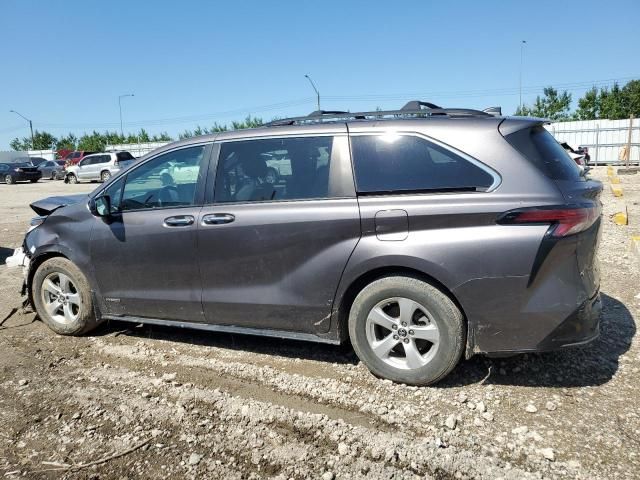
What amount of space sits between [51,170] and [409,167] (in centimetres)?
4001

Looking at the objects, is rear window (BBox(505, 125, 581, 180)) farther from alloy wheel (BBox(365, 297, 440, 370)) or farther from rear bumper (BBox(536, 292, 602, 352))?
alloy wheel (BBox(365, 297, 440, 370))

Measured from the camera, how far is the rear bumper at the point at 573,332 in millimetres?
3201

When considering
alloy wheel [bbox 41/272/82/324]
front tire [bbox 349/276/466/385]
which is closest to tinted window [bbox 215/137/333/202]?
front tire [bbox 349/276/466/385]

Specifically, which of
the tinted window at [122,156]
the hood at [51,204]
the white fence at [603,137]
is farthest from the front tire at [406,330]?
the tinted window at [122,156]

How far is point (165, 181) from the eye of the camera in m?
4.34

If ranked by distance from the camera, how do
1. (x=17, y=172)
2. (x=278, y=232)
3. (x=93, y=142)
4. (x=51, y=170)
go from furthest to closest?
(x=93, y=142) → (x=51, y=170) → (x=17, y=172) → (x=278, y=232)

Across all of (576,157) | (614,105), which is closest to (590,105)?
(614,105)

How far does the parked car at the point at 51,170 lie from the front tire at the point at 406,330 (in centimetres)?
3937

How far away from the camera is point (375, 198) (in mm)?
3504

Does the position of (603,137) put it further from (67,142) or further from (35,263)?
(67,142)

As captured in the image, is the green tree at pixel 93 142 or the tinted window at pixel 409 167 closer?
the tinted window at pixel 409 167

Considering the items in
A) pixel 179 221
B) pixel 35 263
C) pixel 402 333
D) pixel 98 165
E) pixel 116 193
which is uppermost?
pixel 98 165

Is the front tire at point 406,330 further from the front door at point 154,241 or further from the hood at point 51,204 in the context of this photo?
the hood at point 51,204

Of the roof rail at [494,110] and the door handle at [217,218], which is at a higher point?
the roof rail at [494,110]
